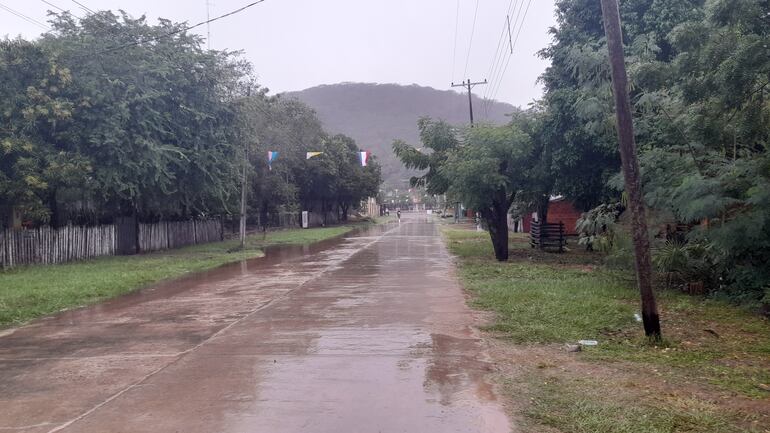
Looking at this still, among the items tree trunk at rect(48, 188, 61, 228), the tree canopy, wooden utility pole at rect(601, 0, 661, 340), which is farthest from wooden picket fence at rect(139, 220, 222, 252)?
wooden utility pole at rect(601, 0, 661, 340)

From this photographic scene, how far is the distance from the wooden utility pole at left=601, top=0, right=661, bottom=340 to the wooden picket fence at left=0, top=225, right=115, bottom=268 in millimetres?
18560

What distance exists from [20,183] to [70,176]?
144 cm

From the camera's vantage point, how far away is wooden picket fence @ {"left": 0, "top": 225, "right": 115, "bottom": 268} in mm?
19266

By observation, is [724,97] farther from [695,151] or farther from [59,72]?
[59,72]

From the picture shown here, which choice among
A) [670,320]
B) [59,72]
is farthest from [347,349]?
[59,72]

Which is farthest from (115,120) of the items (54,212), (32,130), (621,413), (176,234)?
(621,413)

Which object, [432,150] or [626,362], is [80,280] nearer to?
[432,150]

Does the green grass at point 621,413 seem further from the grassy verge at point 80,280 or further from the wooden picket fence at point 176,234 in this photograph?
the wooden picket fence at point 176,234

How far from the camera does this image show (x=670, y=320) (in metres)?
9.78

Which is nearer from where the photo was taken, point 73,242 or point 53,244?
point 53,244

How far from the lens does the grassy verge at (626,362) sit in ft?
17.5

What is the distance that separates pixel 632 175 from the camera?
Result: 8188mm

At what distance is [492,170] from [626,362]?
12.4 metres

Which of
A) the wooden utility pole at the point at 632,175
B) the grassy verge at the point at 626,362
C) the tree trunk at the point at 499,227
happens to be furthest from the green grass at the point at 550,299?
the tree trunk at the point at 499,227
